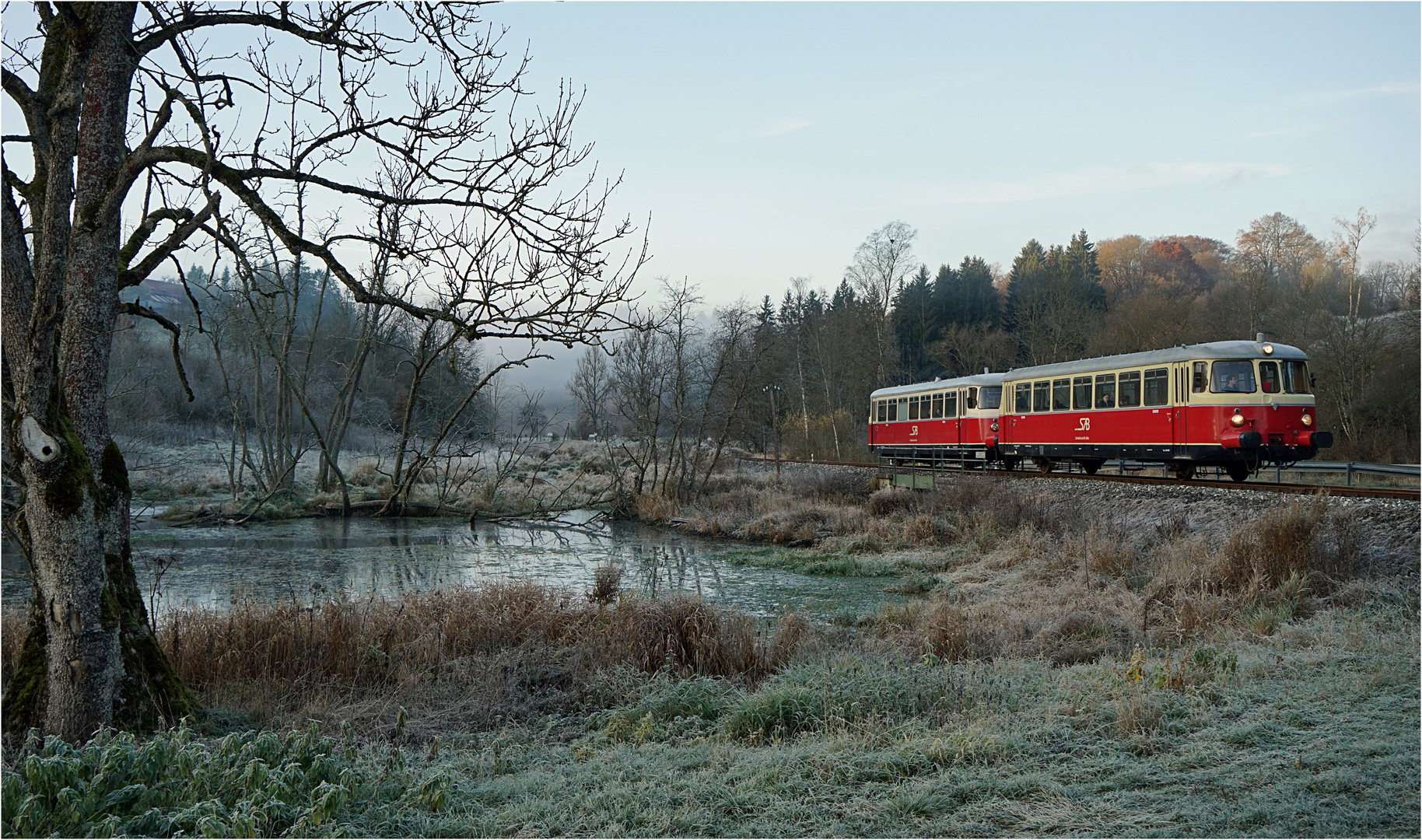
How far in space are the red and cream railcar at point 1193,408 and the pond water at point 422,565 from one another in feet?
21.3

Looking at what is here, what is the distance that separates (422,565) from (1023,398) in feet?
48.7

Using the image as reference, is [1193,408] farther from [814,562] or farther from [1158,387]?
[814,562]

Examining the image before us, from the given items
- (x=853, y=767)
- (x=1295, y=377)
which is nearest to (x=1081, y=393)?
(x=1295, y=377)

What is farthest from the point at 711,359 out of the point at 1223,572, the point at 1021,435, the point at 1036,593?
the point at 1223,572

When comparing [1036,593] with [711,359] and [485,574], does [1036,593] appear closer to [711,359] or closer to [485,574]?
[485,574]

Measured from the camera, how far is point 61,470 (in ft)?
15.6

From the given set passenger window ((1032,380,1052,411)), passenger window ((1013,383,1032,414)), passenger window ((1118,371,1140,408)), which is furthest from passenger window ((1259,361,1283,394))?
passenger window ((1013,383,1032,414))

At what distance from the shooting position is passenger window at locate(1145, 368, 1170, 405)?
1673 centimetres

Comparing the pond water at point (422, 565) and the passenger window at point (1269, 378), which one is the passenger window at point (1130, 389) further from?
the pond water at point (422, 565)

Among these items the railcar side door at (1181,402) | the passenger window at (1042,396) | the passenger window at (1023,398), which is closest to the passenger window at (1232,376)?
the railcar side door at (1181,402)

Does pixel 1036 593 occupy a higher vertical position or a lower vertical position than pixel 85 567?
lower

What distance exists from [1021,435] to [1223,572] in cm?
1117

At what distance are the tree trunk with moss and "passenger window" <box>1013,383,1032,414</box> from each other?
1993 centimetres

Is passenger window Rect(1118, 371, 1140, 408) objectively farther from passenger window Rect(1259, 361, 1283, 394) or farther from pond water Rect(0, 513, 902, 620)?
pond water Rect(0, 513, 902, 620)
